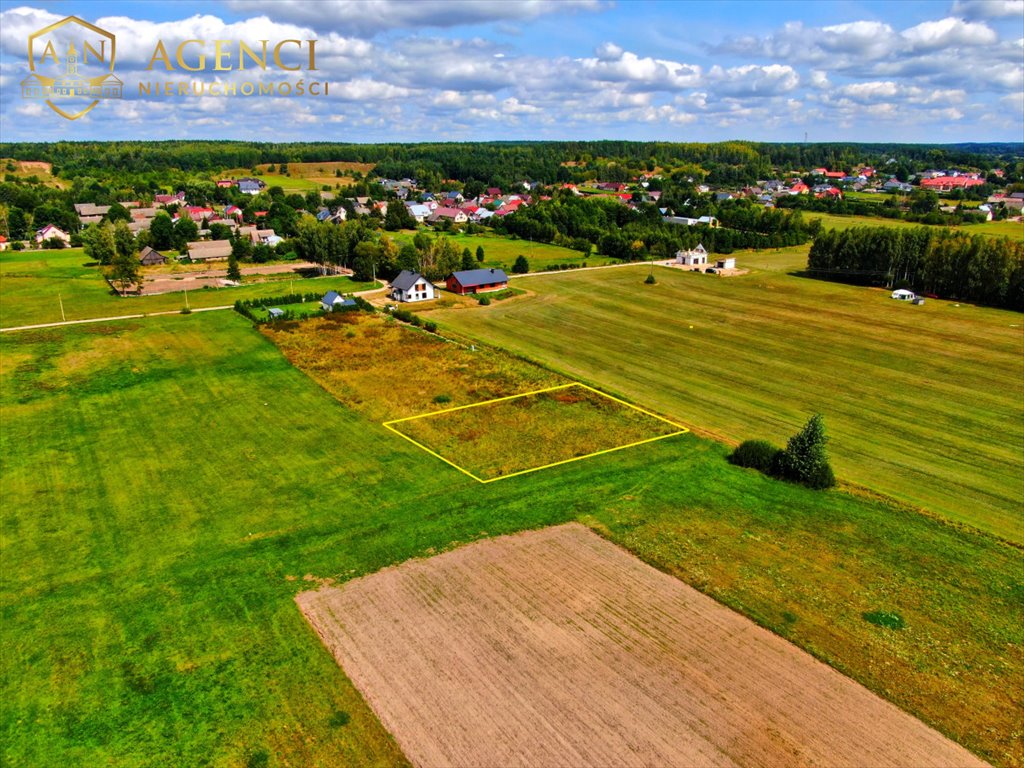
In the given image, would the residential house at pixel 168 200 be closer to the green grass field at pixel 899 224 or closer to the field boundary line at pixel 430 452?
the field boundary line at pixel 430 452

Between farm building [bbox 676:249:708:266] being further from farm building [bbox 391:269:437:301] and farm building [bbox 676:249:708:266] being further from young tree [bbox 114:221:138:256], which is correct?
young tree [bbox 114:221:138:256]

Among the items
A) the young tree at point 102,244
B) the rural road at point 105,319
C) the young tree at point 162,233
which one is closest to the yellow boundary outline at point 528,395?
the rural road at point 105,319

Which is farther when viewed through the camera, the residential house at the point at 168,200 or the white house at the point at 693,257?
the residential house at the point at 168,200

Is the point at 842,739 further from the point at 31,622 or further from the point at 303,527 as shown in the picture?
the point at 31,622

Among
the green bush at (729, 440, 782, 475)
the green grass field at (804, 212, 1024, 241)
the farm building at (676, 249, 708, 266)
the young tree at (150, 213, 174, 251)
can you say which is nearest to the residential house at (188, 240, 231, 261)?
the young tree at (150, 213, 174, 251)

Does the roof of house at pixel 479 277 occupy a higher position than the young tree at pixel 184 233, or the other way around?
the young tree at pixel 184 233

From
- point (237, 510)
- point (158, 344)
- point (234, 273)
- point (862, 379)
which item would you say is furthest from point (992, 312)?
point (234, 273)

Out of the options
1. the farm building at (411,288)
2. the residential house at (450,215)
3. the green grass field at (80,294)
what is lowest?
the green grass field at (80,294)
